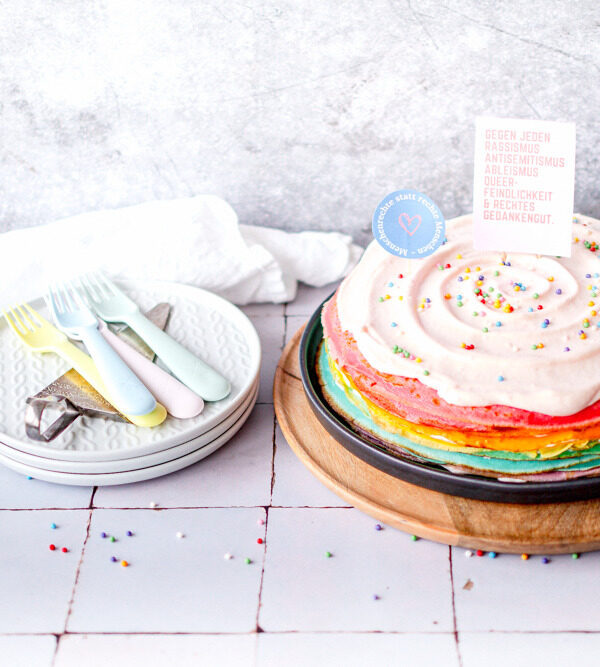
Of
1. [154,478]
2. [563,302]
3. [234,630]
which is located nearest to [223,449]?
[154,478]

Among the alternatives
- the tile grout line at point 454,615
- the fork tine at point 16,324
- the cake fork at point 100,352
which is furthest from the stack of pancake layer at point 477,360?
the fork tine at point 16,324

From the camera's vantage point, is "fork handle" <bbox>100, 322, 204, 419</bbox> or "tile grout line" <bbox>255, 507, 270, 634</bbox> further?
"fork handle" <bbox>100, 322, 204, 419</bbox>

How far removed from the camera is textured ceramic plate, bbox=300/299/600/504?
4.58ft

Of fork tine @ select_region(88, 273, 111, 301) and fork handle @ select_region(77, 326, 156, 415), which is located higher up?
fork handle @ select_region(77, 326, 156, 415)

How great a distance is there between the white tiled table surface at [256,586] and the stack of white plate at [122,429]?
58mm

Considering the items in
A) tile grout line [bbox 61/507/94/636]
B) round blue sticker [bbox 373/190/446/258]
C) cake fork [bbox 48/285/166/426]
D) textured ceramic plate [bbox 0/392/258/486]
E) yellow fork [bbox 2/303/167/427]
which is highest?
round blue sticker [bbox 373/190/446/258]

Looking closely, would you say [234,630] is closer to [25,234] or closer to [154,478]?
[154,478]

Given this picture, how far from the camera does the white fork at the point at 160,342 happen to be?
1.70 metres

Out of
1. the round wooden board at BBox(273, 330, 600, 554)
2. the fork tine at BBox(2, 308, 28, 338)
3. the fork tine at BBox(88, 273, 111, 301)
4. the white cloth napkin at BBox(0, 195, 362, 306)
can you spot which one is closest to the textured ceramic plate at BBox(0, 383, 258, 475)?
the round wooden board at BBox(273, 330, 600, 554)

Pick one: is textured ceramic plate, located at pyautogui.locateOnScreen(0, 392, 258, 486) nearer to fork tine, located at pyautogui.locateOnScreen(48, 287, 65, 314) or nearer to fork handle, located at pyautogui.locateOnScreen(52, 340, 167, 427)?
fork handle, located at pyautogui.locateOnScreen(52, 340, 167, 427)

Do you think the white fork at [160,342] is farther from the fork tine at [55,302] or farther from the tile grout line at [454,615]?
the tile grout line at [454,615]

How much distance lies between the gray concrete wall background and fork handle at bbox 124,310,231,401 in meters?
0.59

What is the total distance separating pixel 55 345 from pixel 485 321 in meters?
0.97

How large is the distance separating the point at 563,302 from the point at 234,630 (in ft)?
2.84
